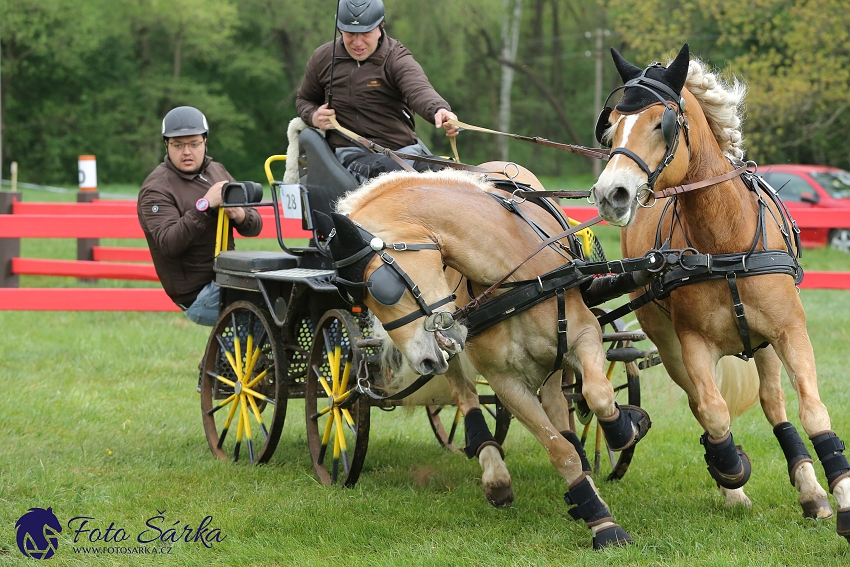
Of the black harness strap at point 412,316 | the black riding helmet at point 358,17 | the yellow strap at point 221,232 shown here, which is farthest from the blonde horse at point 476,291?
the yellow strap at point 221,232

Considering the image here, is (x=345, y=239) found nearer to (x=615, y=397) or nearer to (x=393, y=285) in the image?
(x=393, y=285)

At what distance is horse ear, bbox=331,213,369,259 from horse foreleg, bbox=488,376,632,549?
0.94m

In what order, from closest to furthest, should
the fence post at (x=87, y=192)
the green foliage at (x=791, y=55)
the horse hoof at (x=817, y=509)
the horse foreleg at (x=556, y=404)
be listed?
the horse hoof at (x=817, y=509)
the horse foreleg at (x=556, y=404)
the fence post at (x=87, y=192)
the green foliage at (x=791, y=55)

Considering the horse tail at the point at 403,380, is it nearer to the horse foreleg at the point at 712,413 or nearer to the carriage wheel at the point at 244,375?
the carriage wheel at the point at 244,375

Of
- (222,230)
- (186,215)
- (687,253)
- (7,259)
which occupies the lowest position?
(7,259)

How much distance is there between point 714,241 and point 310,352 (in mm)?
2385

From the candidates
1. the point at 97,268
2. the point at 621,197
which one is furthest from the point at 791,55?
Result: the point at 621,197

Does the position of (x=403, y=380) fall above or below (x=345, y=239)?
below

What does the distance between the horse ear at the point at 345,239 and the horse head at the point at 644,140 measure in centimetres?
94

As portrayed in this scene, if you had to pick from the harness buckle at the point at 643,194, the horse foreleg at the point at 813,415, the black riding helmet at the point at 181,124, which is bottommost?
the horse foreleg at the point at 813,415

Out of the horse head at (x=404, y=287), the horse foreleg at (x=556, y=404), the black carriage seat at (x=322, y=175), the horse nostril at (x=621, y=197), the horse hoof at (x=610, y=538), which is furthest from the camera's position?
the black carriage seat at (x=322, y=175)

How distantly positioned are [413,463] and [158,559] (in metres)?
2.01

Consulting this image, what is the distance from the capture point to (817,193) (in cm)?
1736

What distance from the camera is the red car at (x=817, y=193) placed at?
16766 mm
